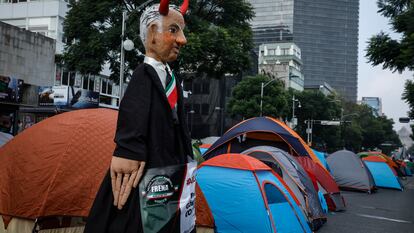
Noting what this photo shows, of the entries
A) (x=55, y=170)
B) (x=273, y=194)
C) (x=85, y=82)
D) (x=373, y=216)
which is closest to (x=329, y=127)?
(x=85, y=82)

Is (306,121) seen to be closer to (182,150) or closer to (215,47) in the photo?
(215,47)

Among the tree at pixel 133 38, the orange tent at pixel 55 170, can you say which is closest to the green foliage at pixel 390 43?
the tree at pixel 133 38

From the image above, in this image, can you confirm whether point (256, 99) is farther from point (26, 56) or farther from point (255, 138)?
point (255, 138)

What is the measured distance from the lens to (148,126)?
7.70 feet

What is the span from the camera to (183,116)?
265cm

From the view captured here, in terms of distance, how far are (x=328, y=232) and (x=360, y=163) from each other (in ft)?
28.2

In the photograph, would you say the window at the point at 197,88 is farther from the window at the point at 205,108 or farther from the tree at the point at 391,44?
the tree at the point at 391,44

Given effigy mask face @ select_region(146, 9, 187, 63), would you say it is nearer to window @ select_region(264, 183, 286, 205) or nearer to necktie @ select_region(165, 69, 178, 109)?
necktie @ select_region(165, 69, 178, 109)

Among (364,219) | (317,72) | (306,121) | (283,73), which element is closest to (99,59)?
(364,219)

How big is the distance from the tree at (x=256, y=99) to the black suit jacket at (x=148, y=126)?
118 feet

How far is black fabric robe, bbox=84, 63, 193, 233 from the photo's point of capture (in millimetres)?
2250

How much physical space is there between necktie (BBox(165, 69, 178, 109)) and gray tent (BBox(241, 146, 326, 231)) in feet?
19.9

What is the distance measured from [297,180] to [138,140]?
22.1ft

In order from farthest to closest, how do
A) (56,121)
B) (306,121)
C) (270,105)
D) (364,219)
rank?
(306,121)
(270,105)
(364,219)
(56,121)
